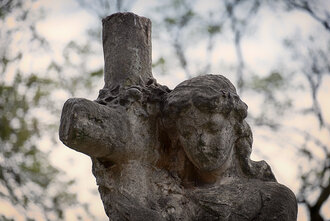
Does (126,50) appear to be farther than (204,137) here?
Yes

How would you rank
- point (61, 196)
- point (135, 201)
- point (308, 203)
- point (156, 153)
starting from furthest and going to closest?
point (61, 196) → point (308, 203) → point (156, 153) → point (135, 201)

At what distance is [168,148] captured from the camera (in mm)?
4352

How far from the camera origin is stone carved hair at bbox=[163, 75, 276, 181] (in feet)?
13.5

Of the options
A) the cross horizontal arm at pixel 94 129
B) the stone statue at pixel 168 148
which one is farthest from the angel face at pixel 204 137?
the cross horizontal arm at pixel 94 129

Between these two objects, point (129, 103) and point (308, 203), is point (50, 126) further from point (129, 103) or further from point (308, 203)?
point (129, 103)

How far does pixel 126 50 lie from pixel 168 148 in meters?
0.63

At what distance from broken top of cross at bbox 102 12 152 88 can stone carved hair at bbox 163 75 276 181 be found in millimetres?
268

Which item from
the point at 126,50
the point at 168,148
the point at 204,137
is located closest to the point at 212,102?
the point at 204,137

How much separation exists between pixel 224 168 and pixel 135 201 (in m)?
0.61

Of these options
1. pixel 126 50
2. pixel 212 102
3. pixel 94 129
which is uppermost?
pixel 126 50

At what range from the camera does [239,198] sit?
13.7 feet

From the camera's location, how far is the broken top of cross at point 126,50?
432 cm

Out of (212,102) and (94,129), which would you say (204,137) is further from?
(94,129)

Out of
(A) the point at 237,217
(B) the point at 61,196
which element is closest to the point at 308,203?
(B) the point at 61,196
